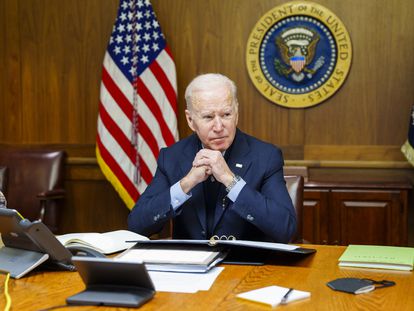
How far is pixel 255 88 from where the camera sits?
499cm

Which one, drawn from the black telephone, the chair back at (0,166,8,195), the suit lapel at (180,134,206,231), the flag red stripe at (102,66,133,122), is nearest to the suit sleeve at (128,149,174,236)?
the suit lapel at (180,134,206,231)

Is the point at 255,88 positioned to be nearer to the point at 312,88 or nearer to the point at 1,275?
the point at 312,88

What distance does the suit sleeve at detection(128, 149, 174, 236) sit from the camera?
8.46ft

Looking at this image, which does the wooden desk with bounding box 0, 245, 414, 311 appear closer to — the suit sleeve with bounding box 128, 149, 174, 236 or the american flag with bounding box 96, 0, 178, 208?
the suit sleeve with bounding box 128, 149, 174, 236

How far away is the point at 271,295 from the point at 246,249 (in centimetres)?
57

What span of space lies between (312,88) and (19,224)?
334 cm

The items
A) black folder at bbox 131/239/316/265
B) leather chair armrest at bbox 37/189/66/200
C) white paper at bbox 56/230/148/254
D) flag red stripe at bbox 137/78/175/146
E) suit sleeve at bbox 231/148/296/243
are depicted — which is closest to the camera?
black folder at bbox 131/239/316/265

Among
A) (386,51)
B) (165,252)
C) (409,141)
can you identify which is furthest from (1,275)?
(386,51)

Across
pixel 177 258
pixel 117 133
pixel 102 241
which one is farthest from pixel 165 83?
pixel 177 258

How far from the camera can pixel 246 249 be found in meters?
2.21

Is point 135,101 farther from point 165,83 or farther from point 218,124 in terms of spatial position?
point 218,124

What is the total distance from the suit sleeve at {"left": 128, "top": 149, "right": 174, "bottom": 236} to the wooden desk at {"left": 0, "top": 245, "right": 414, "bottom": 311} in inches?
24.0

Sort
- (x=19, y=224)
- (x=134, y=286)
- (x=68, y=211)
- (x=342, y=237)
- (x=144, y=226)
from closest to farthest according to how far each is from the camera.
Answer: (x=134, y=286) → (x=19, y=224) → (x=144, y=226) → (x=342, y=237) → (x=68, y=211)

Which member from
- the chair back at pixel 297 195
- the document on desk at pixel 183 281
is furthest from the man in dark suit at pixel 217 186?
the document on desk at pixel 183 281
